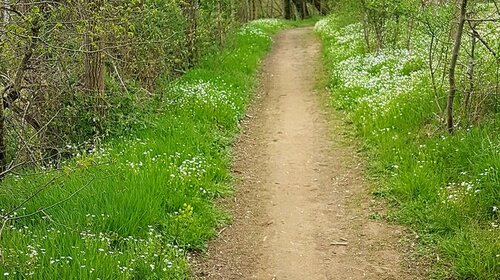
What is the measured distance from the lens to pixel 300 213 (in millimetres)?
6707

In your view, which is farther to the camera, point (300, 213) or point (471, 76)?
point (471, 76)

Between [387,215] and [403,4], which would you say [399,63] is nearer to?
[403,4]

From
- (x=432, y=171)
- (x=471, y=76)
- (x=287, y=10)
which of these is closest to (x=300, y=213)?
(x=432, y=171)

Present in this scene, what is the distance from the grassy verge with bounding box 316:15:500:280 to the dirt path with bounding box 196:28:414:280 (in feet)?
1.15

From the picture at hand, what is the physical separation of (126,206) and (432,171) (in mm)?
3902

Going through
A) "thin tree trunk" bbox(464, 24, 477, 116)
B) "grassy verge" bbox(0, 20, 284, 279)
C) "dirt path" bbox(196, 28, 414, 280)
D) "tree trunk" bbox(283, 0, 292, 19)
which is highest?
"tree trunk" bbox(283, 0, 292, 19)

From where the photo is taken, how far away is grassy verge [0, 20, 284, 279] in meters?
4.66

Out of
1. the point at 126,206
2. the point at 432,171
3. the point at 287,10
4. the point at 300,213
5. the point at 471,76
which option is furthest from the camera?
the point at 287,10

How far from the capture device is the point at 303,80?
1524 cm

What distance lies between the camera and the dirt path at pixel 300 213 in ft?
18.0

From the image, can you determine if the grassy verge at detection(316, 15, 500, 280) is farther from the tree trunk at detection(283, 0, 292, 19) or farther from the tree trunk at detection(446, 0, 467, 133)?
the tree trunk at detection(283, 0, 292, 19)

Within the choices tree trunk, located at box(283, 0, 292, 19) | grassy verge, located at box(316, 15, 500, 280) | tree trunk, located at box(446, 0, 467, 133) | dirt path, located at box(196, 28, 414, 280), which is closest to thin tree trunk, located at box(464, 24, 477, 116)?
tree trunk, located at box(446, 0, 467, 133)

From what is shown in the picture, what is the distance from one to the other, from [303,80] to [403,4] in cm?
572

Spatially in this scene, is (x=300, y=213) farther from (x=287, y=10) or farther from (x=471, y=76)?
(x=287, y=10)
